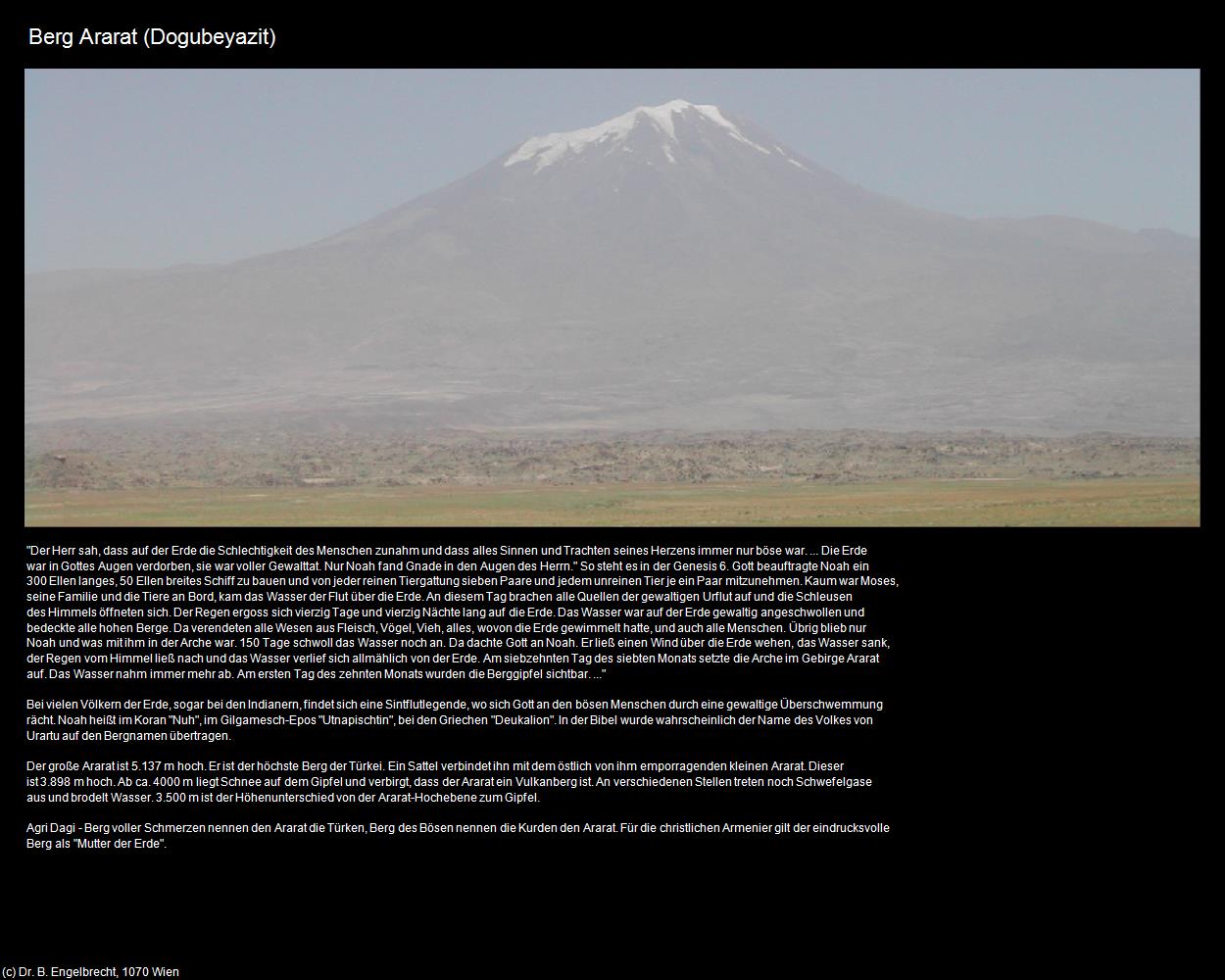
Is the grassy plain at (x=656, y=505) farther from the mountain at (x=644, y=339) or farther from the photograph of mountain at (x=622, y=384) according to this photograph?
the mountain at (x=644, y=339)

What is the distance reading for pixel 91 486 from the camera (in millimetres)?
55344

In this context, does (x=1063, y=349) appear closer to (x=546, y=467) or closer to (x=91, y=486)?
(x=546, y=467)

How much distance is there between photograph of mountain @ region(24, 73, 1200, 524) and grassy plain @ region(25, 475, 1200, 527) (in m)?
0.32

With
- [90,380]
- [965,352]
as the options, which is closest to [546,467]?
[965,352]

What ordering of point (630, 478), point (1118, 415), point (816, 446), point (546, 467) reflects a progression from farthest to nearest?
point (1118, 415) → point (816, 446) → point (546, 467) → point (630, 478)

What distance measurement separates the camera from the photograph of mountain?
5425 cm

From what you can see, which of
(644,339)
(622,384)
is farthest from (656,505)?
(644,339)

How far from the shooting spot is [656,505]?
43.5 m

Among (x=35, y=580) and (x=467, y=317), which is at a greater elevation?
(x=467, y=317)

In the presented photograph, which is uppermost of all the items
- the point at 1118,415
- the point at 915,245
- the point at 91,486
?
the point at 915,245

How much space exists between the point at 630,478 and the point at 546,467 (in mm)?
10050

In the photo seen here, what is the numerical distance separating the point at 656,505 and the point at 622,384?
10051 cm

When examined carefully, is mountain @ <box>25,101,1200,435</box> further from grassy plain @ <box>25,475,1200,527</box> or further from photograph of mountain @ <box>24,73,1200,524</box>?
grassy plain @ <box>25,475,1200,527</box>

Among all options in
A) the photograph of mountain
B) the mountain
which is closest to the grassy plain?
the photograph of mountain
